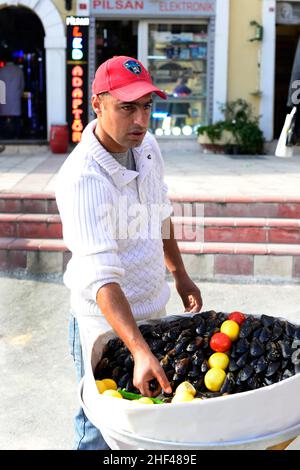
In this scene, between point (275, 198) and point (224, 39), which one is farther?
point (224, 39)

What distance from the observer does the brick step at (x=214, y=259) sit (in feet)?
20.3

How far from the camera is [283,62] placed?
583 inches

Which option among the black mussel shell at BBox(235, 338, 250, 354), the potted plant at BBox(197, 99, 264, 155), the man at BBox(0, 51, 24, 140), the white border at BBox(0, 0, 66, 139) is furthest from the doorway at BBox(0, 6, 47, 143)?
the black mussel shell at BBox(235, 338, 250, 354)

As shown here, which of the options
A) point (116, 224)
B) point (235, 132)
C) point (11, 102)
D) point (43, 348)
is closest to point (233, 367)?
point (116, 224)

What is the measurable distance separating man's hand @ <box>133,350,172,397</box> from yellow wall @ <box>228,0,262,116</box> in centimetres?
1120

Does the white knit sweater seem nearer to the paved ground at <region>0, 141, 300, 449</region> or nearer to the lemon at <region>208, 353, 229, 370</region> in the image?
the lemon at <region>208, 353, 229, 370</region>

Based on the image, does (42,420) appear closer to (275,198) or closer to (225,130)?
(275,198)

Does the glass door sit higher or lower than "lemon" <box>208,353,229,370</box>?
higher

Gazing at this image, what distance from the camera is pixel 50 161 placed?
35.1ft

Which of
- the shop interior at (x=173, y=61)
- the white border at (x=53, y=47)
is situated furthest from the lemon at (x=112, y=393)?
the shop interior at (x=173, y=61)

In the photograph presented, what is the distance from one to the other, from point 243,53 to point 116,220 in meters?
11.0

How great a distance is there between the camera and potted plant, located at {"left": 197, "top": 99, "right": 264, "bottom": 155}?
12.0 metres
